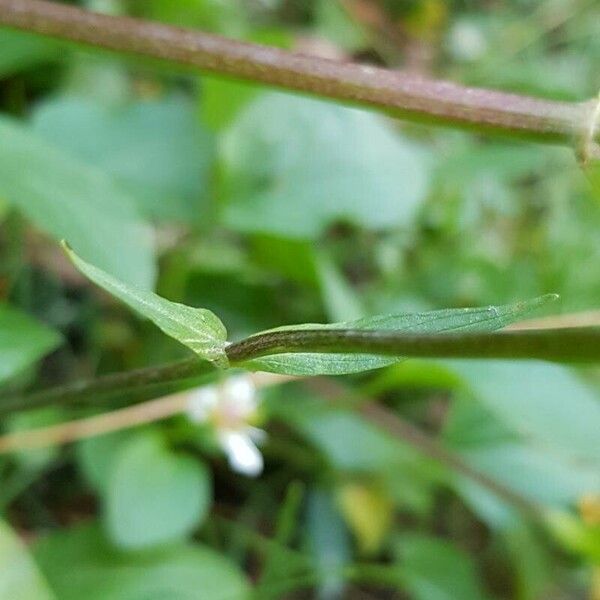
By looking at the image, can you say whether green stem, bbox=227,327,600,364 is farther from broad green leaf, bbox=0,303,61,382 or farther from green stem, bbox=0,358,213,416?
broad green leaf, bbox=0,303,61,382

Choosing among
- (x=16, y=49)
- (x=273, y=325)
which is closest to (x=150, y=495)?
(x=273, y=325)

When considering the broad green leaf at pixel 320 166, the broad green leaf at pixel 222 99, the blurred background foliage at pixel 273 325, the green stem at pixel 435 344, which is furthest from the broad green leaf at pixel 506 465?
the green stem at pixel 435 344

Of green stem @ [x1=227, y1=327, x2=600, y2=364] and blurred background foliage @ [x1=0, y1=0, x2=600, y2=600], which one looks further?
blurred background foliage @ [x1=0, y1=0, x2=600, y2=600]

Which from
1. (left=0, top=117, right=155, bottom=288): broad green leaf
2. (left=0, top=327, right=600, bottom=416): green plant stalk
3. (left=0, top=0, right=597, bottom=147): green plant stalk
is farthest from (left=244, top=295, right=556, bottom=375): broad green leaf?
(left=0, top=117, right=155, bottom=288): broad green leaf

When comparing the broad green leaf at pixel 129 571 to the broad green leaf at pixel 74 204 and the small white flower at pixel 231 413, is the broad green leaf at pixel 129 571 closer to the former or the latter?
the small white flower at pixel 231 413

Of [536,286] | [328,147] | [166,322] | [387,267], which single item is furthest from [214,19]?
[166,322]

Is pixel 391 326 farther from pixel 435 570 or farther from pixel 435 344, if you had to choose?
pixel 435 570

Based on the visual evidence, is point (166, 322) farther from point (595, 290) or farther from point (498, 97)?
point (595, 290)
